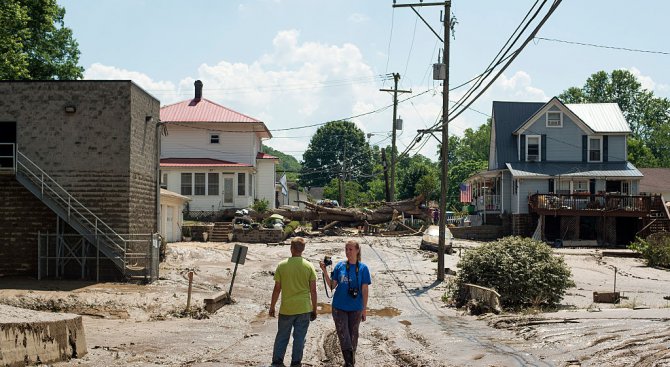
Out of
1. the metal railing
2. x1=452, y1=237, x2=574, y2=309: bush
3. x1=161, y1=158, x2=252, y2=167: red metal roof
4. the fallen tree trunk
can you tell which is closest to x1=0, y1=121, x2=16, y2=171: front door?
the metal railing

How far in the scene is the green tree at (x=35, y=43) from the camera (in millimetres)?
33438

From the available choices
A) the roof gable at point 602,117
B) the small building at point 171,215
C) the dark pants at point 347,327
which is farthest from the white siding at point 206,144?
the dark pants at point 347,327

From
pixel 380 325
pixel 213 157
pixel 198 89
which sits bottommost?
pixel 380 325

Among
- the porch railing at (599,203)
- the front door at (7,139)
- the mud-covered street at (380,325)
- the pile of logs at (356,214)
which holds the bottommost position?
the mud-covered street at (380,325)

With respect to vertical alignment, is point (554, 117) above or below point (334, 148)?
below

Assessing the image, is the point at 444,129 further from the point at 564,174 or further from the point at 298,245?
the point at 564,174

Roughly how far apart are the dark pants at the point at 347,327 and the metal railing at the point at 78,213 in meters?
14.3

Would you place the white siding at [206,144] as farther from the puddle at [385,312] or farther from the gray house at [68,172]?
the puddle at [385,312]

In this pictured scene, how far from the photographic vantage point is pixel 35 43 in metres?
39.7

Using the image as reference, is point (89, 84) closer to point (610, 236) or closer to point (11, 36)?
point (11, 36)

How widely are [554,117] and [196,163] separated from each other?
74.2 ft

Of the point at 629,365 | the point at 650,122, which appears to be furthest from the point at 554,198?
the point at 650,122

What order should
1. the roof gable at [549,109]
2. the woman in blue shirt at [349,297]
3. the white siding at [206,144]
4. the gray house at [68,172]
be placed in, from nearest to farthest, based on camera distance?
the woman in blue shirt at [349,297] < the gray house at [68,172] < the white siding at [206,144] < the roof gable at [549,109]

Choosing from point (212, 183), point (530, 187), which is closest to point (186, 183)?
point (212, 183)
